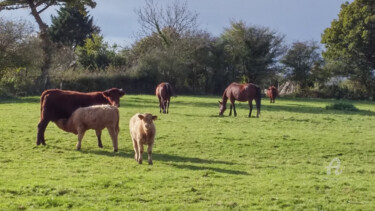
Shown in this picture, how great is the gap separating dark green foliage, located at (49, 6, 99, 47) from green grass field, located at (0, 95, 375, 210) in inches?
2119

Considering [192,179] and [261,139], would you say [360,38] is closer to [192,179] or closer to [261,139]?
[261,139]

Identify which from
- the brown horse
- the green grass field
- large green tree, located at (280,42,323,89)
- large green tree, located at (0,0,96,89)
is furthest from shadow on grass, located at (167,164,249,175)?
large green tree, located at (280,42,323,89)

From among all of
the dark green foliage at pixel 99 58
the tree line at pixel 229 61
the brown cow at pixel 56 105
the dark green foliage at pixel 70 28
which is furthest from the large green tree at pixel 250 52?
the brown cow at pixel 56 105

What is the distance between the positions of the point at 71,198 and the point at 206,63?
163 ft

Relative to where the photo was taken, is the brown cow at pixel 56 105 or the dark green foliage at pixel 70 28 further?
the dark green foliage at pixel 70 28

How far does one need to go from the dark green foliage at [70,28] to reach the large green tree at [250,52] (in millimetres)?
23474

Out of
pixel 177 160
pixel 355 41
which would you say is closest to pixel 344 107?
pixel 177 160

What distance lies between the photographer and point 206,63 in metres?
56.6

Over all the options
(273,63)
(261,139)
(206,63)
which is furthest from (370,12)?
(261,139)

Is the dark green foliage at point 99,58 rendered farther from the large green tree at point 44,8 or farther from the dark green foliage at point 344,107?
the dark green foliage at point 344,107

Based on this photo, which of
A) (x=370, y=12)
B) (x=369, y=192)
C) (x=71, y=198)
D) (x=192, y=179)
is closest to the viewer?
(x=71, y=198)

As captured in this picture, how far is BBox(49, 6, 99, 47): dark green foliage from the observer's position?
69312 mm

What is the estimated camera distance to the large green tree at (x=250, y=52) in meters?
57.9

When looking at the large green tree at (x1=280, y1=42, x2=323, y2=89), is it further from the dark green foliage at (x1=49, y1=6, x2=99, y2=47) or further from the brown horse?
the brown horse
